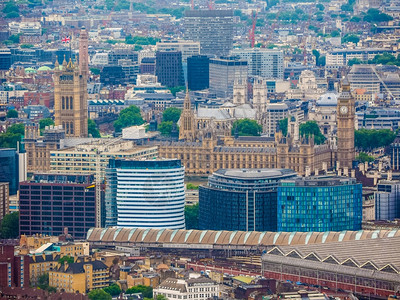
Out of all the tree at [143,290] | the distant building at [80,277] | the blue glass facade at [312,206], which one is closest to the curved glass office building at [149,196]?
the blue glass facade at [312,206]

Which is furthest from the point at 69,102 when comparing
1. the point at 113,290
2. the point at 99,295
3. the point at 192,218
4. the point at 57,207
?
the point at 99,295

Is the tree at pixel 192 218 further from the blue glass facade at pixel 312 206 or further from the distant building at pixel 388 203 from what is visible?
the distant building at pixel 388 203

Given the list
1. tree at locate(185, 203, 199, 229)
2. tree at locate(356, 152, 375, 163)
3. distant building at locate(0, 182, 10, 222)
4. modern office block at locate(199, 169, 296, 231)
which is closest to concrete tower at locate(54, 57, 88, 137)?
tree at locate(356, 152, 375, 163)

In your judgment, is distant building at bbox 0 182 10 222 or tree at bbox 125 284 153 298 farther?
distant building at bbox 0 182 10 222

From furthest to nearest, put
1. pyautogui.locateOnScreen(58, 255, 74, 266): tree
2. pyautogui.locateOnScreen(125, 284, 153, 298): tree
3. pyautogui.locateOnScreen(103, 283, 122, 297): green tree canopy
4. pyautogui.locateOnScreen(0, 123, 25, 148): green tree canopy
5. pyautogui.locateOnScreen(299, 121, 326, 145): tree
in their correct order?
pyautogui.locateOnScreen(299, 121, 326, 145): tree → pyautogui.locateOnScreen(0, 123, 25, 148): green tree canopy → pyautogui.locateOnScreen(58, 255, 74, 266): tree → pyautogui.locateOnScreen(103, 283, 122, 297): green tree canopy → pyautogui.locateOnScreen(125, 284, 153, 298): tree

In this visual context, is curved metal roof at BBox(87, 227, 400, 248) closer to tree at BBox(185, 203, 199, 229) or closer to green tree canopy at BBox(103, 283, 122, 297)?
tree at BBox(185, 203, 199, 229)
